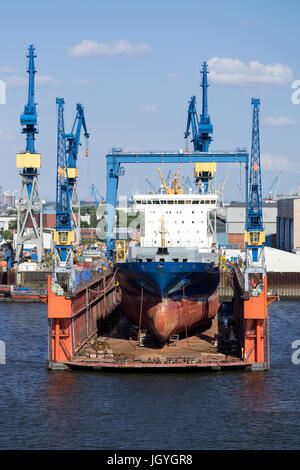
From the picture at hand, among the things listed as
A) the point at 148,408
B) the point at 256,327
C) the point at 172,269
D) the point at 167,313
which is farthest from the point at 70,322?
the point at 256,327

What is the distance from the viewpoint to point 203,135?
3516 inches

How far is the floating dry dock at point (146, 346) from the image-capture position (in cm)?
3900

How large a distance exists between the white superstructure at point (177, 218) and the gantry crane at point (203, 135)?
48.6 feet

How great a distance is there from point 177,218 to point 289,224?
187 ft

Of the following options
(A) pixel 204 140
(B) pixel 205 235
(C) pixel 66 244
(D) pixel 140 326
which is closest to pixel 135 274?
(D) pixel 140 326

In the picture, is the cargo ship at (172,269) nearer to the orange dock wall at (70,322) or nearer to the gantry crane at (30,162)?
the orange dock wall at (70,322)

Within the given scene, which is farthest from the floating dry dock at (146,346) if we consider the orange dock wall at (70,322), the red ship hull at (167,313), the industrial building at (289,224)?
the industrial building at (289,224)

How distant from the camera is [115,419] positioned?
32812mm

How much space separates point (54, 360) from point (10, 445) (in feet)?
34.0

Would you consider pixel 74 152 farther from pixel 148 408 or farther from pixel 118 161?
pixel 148 408

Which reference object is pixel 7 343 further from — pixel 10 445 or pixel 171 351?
pixel 10 445

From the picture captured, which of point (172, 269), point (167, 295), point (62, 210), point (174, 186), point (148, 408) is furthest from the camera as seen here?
point (174, 186)

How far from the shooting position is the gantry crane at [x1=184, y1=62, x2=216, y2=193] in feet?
258

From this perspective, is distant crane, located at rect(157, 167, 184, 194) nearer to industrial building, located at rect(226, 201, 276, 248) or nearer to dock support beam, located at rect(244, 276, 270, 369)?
dock support beam, located at rect(244, 276, 270, 369)
